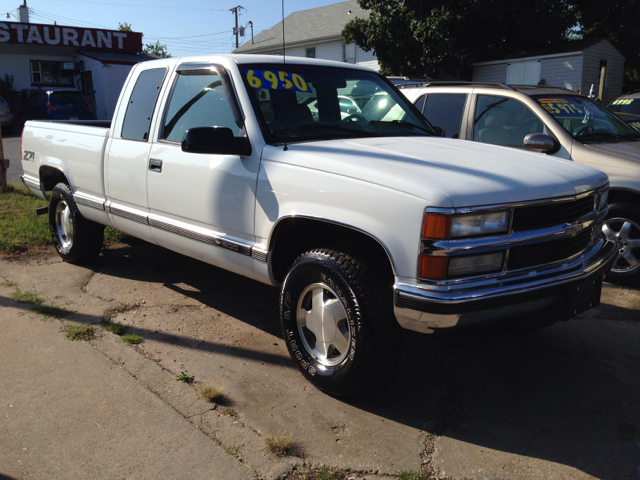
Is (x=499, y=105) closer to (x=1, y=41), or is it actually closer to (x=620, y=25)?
(x=620, y=25)


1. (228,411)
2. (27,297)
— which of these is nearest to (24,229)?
(27,297)

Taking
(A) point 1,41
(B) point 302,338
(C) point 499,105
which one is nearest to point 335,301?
(B) point 302,338

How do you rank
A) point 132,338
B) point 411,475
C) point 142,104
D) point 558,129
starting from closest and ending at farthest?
point 411,475, point 132,338, point 142,104, point 558,129

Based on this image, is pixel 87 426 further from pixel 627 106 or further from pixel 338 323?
pixel 627 106

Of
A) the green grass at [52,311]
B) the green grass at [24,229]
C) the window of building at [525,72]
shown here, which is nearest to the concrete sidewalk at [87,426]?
the green grass at [52,311]

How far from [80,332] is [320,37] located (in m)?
30.5

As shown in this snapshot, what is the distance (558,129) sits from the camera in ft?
→ 18.5

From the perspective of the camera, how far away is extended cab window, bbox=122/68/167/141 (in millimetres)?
4633

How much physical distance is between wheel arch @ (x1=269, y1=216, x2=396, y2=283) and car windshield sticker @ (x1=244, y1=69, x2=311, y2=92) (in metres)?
1.03

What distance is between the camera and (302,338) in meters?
3.50

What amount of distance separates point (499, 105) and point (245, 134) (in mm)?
3370

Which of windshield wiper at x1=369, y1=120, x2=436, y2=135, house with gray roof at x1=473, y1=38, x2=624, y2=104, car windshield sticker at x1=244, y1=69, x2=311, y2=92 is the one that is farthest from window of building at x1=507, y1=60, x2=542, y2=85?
car windshield sticker at x1=244, y1=69, x2=311, y2=92

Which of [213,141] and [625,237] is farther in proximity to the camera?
[625,237]

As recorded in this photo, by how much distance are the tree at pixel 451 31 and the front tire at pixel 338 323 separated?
21.2m
